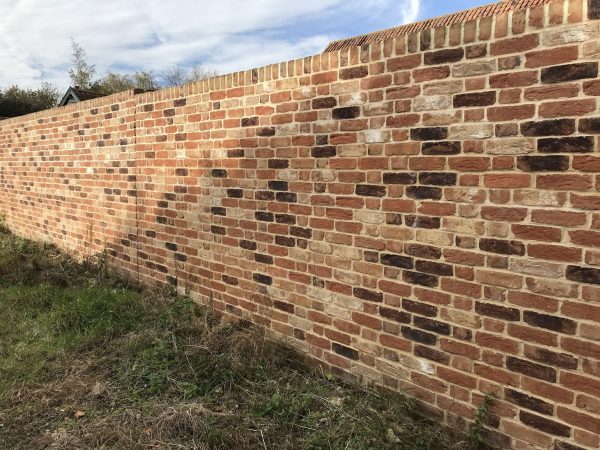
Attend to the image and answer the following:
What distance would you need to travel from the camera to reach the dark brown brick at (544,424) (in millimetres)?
2137

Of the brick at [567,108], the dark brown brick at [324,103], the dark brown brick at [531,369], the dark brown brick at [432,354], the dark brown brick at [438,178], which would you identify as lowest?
the dark brown brick at [432,354]

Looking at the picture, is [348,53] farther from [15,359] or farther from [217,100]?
[15,359]

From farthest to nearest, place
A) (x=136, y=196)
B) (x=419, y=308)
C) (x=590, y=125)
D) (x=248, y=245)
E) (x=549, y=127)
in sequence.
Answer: (x=136, y=196) < (x=248, y=245) < (x=419, y=308) < (x=549, y=127) < (x=590, y=125)

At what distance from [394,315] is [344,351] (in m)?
0.54

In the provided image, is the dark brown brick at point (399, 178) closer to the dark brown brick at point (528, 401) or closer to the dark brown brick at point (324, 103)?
the dark brown brick at point (324, 103)

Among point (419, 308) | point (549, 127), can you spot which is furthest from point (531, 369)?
point (549, 127)

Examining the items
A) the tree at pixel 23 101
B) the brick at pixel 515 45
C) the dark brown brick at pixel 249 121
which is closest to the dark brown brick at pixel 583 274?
the brick at pixel 515 45

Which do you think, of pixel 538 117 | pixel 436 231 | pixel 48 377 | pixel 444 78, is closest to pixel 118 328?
pixel 48 377

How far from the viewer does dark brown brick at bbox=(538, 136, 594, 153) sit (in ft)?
6.54

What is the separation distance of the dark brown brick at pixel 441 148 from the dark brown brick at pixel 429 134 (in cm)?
3

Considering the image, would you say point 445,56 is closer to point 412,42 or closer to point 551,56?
point 412,42

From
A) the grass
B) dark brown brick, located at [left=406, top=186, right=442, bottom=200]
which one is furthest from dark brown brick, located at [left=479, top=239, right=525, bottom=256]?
the grass

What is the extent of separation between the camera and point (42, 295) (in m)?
4.89

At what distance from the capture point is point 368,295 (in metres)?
2.94
